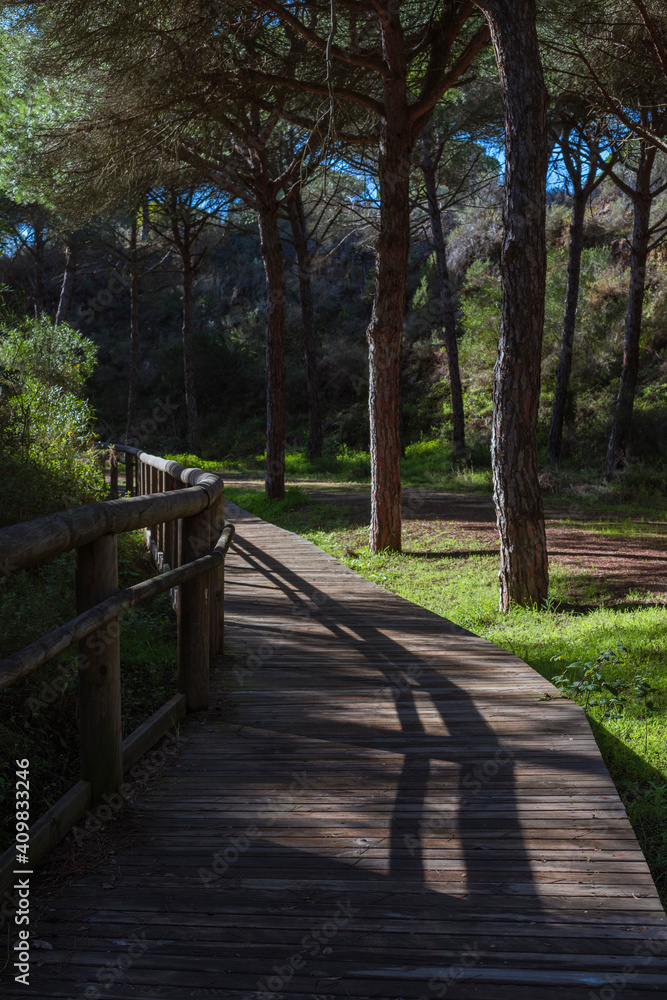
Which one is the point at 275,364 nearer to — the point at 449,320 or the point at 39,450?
the point at 449,320

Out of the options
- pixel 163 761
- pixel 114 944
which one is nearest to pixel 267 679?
pixel 163 761

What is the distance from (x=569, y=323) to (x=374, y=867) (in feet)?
52.8

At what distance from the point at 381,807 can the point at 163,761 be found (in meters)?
0.96

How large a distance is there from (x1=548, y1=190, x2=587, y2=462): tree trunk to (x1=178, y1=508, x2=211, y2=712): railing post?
14.5 meters

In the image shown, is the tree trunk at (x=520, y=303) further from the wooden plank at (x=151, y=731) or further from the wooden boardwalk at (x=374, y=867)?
the wooden plank at (x=151, y=731)

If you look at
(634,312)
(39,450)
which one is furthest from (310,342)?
(39,450)

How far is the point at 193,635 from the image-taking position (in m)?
3.53

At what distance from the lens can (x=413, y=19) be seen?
9.10m

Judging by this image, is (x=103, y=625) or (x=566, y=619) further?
(x=566, y=619)

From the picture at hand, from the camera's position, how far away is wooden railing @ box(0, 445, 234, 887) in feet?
6.84

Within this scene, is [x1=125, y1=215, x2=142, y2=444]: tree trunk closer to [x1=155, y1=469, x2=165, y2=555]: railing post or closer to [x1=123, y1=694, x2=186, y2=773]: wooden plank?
[x1=155, y1=469, x2=165, y2=555]: railing post

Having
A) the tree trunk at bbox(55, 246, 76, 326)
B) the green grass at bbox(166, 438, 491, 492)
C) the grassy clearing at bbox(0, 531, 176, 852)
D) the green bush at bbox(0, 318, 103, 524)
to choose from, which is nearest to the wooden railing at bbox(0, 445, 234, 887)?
the grassy clearing at bbox(0, 531, 176, 852)

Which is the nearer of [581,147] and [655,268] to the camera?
[581,147]

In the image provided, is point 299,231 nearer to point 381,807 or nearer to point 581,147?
point 581,147
